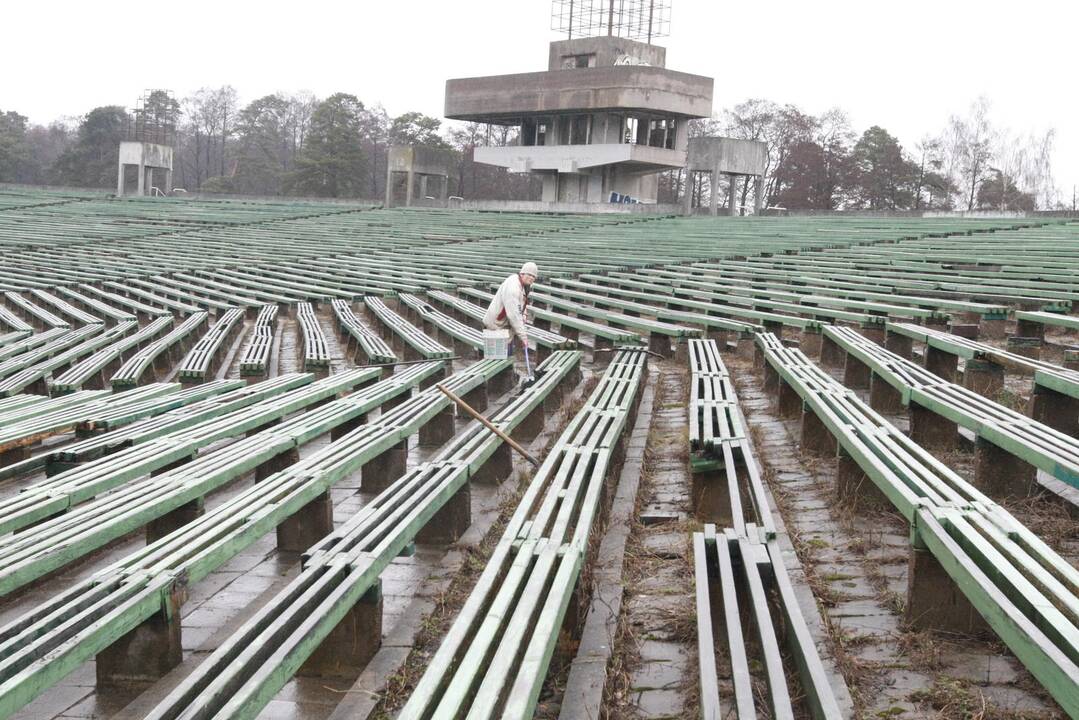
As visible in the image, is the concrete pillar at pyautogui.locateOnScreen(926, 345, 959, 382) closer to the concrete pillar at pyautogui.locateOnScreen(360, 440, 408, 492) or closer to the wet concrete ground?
the wet concrete ground

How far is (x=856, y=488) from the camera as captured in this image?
520 cm

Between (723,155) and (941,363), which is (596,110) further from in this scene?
(941,363)

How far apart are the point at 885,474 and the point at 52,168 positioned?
266 feet

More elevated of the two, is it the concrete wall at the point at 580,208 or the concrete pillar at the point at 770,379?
the concrete wall at the point at 580,208

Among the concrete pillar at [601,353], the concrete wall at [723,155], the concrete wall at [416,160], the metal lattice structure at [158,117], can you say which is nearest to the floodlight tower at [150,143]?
the metal lattice structure at [158,117]

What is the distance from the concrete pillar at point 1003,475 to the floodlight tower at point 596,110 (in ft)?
139

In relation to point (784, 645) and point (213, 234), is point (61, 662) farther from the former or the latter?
point (213, 234)

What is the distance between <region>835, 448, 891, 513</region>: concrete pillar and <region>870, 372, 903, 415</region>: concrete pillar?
6.93 feet

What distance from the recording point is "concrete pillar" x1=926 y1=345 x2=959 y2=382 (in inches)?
316

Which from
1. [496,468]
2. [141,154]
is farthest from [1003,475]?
[141,154]

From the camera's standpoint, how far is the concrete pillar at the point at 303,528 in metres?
4.97

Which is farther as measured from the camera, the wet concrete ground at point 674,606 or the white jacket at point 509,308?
the white jacket at point 509,308

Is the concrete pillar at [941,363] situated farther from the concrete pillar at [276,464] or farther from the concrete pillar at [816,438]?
the concrete pillar at [276,464]

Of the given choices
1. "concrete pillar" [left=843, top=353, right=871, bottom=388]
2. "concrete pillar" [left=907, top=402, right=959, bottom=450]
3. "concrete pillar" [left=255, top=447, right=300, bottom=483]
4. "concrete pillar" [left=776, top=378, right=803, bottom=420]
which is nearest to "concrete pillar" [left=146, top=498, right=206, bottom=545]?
"concrete pillar" [left=255, top=447, right=300, bottom=483]
